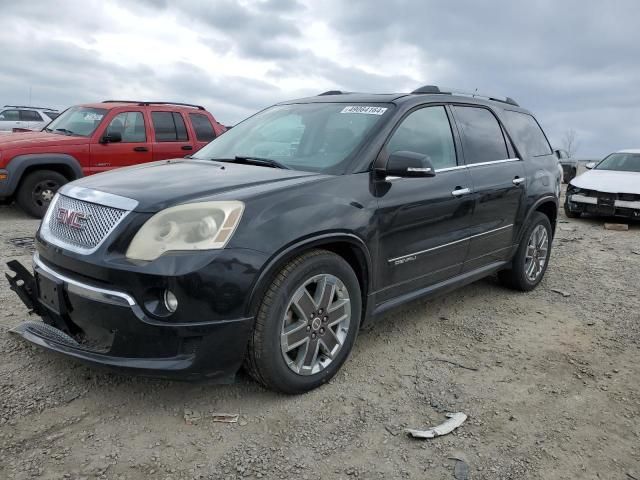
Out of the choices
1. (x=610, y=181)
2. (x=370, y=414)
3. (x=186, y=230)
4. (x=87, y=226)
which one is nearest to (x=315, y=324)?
(x=370, y=414)

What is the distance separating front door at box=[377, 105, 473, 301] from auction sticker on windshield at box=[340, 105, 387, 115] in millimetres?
170

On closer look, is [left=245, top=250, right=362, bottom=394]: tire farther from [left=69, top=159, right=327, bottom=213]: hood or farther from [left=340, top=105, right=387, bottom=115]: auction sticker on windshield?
[left=340, top=105, right=387, bottom=115]: auction sticker on windshield

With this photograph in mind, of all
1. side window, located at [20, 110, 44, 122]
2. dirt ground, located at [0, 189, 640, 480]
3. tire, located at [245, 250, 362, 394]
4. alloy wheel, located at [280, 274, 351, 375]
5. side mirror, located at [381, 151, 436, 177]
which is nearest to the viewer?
dirt ground, located at [0, 189, 640, 480]

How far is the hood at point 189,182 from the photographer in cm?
269

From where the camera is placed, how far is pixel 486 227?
4.24 metres

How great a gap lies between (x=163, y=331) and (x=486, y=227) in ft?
9.04

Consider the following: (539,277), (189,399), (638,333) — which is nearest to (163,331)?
(189,399)

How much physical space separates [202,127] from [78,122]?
2005 mm

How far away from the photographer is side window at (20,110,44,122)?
687 inches

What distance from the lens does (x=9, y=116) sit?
56.3 ft

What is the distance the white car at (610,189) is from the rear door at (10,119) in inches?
633

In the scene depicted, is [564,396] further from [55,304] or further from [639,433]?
[55,304]

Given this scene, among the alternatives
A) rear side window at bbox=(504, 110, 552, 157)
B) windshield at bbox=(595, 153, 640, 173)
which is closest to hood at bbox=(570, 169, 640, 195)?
windshield at bbox=(595, 153, 640, 173)

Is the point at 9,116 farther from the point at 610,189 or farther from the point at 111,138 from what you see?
the point at 610,189
